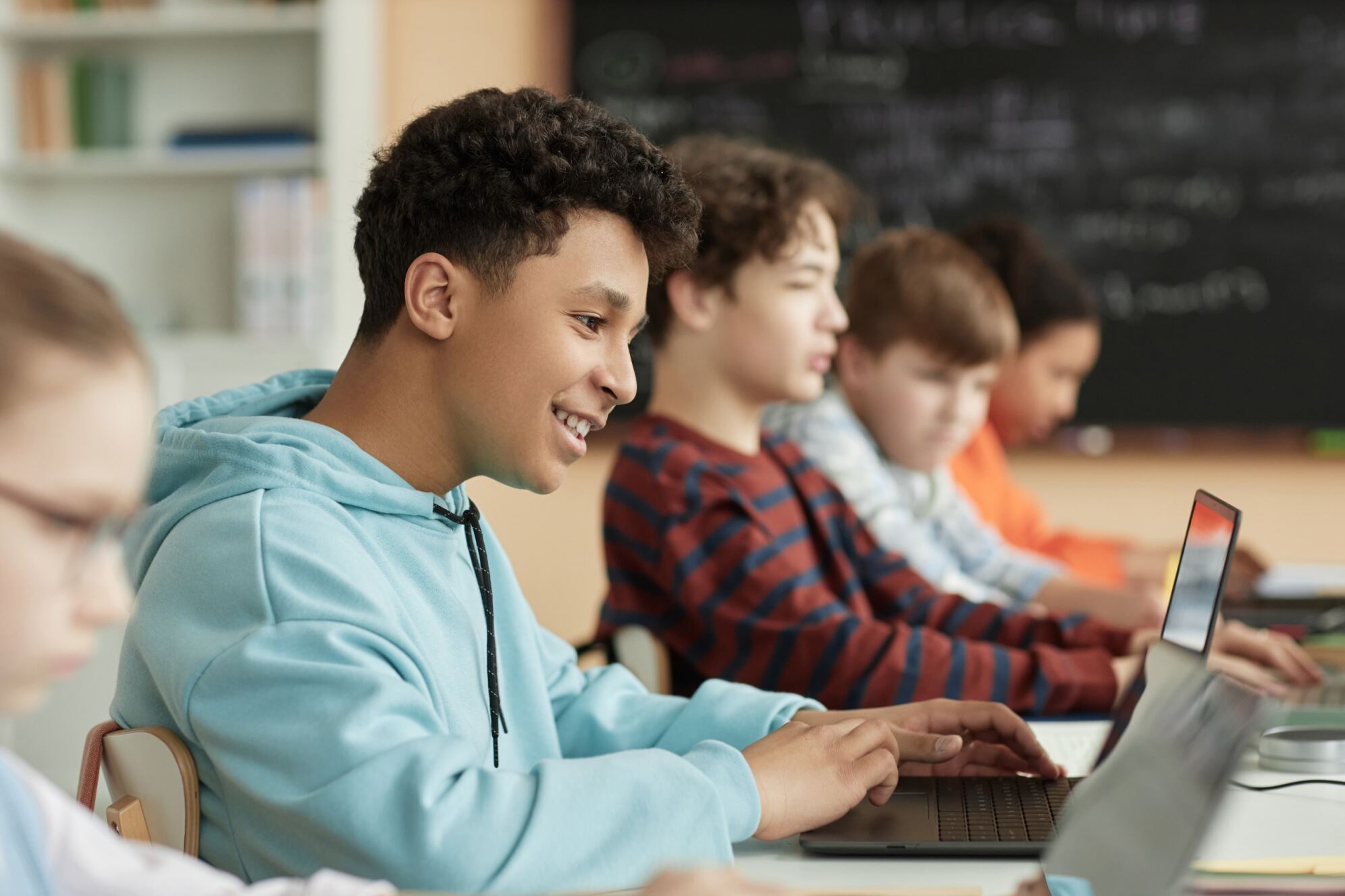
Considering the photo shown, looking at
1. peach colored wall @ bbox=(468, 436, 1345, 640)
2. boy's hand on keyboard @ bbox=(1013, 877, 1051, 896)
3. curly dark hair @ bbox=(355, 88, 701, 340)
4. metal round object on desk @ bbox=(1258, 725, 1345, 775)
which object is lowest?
peach colored wall @ bbox=(468, 436, 1345, 640)

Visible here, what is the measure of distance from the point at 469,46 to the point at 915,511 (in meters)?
1.79

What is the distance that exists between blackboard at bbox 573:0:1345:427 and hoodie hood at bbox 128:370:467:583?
2343 mm

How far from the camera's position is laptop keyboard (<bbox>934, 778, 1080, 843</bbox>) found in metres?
0.94

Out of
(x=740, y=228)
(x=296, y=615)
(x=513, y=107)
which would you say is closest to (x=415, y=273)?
(x=513, y=107)

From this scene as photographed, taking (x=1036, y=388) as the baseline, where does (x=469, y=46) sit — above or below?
above

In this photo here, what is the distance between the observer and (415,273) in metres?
0.98

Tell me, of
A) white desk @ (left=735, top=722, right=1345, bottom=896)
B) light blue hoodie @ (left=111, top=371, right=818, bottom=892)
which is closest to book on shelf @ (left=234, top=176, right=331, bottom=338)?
light blue hoodie @ (left=111, top=371, right=818, bottom=892)

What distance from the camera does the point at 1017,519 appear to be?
2.61 m

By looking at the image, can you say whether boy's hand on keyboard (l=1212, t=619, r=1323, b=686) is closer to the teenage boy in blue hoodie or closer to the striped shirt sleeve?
the striped shirt sleeve

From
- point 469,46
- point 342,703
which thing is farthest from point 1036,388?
point 342,703

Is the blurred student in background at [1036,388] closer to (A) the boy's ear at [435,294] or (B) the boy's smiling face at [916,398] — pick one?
(B) the boy's smiling face at [916,398]

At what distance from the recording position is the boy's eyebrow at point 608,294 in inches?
38.2

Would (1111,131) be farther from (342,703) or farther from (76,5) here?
(342,703)

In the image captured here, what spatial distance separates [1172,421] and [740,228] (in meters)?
1.81
